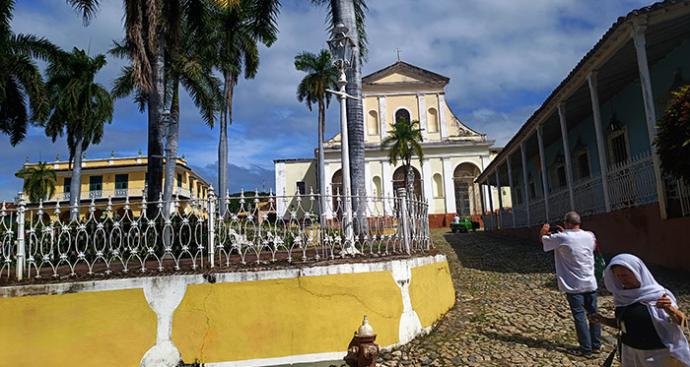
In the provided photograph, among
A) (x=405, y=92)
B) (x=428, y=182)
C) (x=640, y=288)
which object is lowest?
(x=640, y=288)

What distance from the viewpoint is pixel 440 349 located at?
4.97m

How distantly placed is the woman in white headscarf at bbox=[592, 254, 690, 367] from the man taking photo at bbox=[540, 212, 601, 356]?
64.8 inches

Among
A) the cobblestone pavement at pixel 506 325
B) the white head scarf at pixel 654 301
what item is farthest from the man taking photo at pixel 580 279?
the white head scarf at pixel 654 301

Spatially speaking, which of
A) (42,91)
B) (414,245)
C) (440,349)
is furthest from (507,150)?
(42,91)

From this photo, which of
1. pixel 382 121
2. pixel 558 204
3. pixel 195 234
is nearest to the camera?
pixel 195 234

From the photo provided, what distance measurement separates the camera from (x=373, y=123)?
33750 millimetres

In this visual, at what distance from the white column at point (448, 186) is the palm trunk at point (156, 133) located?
78.8 feet

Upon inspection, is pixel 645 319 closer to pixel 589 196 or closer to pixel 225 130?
pixel 589 196

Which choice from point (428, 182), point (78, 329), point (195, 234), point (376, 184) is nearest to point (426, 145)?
point (428, 182)

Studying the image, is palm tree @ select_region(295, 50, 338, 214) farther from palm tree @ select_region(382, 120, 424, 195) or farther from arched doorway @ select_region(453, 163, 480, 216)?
arched doorway @ select_region(453, 163, 480, 216)

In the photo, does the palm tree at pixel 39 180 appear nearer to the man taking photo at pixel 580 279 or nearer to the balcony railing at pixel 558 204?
the balcony railing at pixel 558 204

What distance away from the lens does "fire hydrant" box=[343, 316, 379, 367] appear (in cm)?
362

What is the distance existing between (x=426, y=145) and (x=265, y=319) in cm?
2937

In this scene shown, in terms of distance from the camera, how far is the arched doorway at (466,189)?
32875 mm
